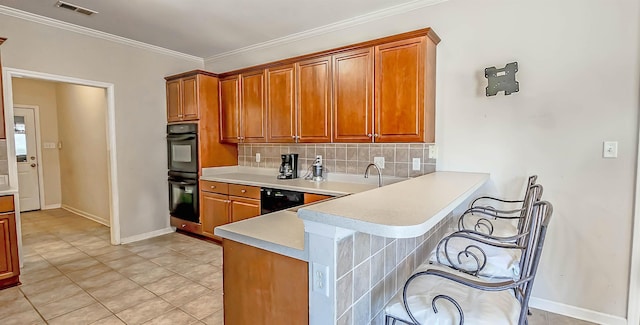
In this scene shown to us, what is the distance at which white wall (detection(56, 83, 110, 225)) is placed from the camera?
16.2ft

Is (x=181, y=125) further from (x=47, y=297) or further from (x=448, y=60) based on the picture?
(x=448, y=60)

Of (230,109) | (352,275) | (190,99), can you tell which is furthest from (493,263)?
(190,99)

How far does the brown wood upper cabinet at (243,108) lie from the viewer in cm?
375

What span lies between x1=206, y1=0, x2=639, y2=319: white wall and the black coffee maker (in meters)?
1.75

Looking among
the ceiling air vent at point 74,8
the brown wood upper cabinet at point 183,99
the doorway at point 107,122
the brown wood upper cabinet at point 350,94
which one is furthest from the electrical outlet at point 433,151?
the doorway at point 107,122

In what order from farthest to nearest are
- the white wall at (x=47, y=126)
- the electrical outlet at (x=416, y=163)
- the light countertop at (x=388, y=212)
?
the white wall at (x=47, y=126), the electrical outlet at (x=416, y=163), the light countertop at (x=388, y=212)

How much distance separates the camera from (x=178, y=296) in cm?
261

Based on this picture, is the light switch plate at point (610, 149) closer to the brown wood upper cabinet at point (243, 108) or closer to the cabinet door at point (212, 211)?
the brown wood upper cabinet at point (243, 108)

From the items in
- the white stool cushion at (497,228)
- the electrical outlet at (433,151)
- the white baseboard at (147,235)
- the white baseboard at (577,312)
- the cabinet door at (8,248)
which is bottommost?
the white baseboard at (577,312)

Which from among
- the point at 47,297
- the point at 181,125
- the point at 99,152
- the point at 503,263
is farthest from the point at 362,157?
the point at 99,152

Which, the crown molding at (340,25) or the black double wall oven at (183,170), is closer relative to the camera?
the crown molding at (340,25)

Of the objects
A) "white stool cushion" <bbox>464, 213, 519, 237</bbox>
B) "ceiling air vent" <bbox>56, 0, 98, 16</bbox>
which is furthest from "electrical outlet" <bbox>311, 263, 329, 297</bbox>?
"ceiling air vent" <bbox>56, 0, 98, 16</bbox>

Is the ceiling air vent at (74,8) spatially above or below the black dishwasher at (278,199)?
above

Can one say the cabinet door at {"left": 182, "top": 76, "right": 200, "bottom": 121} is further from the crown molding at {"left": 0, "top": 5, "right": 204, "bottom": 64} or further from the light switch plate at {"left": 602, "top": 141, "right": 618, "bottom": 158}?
the light switch plate at {"left": 602, "top": 141, "right": 618, "bottom": 158}
